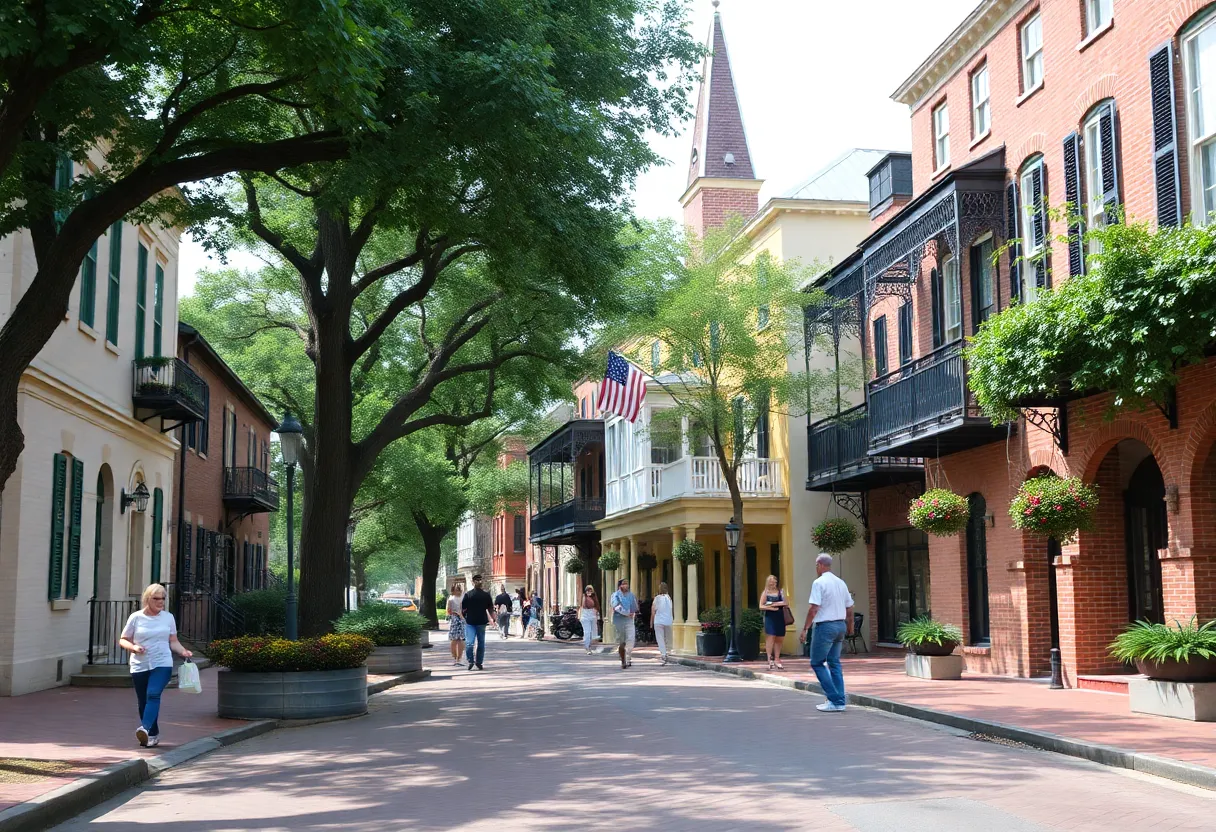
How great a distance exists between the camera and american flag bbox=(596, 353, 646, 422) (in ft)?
93.0

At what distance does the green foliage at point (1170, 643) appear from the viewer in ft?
40.5

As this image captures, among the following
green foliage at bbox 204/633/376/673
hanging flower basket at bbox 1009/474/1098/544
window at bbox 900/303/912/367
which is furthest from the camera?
window at bbox 900/303/912/367

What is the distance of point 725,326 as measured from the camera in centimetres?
2627

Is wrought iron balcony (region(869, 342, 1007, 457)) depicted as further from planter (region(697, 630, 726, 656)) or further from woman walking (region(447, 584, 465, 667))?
woman walking (region(447, 584, 465, 667))

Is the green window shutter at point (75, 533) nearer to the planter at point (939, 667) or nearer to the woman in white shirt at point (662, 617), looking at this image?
the woman in white shirt at point (662, 617)

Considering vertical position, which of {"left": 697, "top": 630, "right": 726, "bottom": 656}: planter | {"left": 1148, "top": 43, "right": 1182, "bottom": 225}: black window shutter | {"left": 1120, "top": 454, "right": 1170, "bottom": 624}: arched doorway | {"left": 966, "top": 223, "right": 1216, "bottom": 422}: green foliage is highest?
{"left": 1148, "top": 43, "right": 1182, "bottom": 225}: black window shutter

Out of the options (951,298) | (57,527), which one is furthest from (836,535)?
(57,527)

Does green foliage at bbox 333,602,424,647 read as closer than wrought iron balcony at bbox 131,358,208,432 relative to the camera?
Yes

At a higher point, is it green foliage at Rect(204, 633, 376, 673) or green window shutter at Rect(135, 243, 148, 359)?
green window shutter at Rect(135, 243, 148, 359)

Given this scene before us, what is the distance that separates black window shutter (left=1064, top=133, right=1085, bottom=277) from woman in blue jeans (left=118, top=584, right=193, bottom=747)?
12508 millimetres

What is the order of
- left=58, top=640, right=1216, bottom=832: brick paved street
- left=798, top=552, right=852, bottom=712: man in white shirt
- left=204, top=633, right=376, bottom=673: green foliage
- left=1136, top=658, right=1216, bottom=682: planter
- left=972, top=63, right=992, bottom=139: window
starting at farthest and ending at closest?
1. left=972, top=63, right=992, bottom=139: window
2. left=204, top=633, right=376, bottom=673: green foliage
3. left=798, top=552, right=852, bottom=712: man in white shirt
4. left=1136, top=658, right=1216, bottom=682: planter
5. left=58, top=640, right=1216, bottom=832: brick paved street

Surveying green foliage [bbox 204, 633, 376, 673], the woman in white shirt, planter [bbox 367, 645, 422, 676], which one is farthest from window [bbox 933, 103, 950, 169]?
green foliage [bbox 204, 633, 376, 673]

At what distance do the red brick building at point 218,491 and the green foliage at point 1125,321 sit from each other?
18.8m

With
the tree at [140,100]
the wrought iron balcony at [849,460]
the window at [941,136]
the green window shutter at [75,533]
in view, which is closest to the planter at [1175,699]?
the tree at [140,100]
